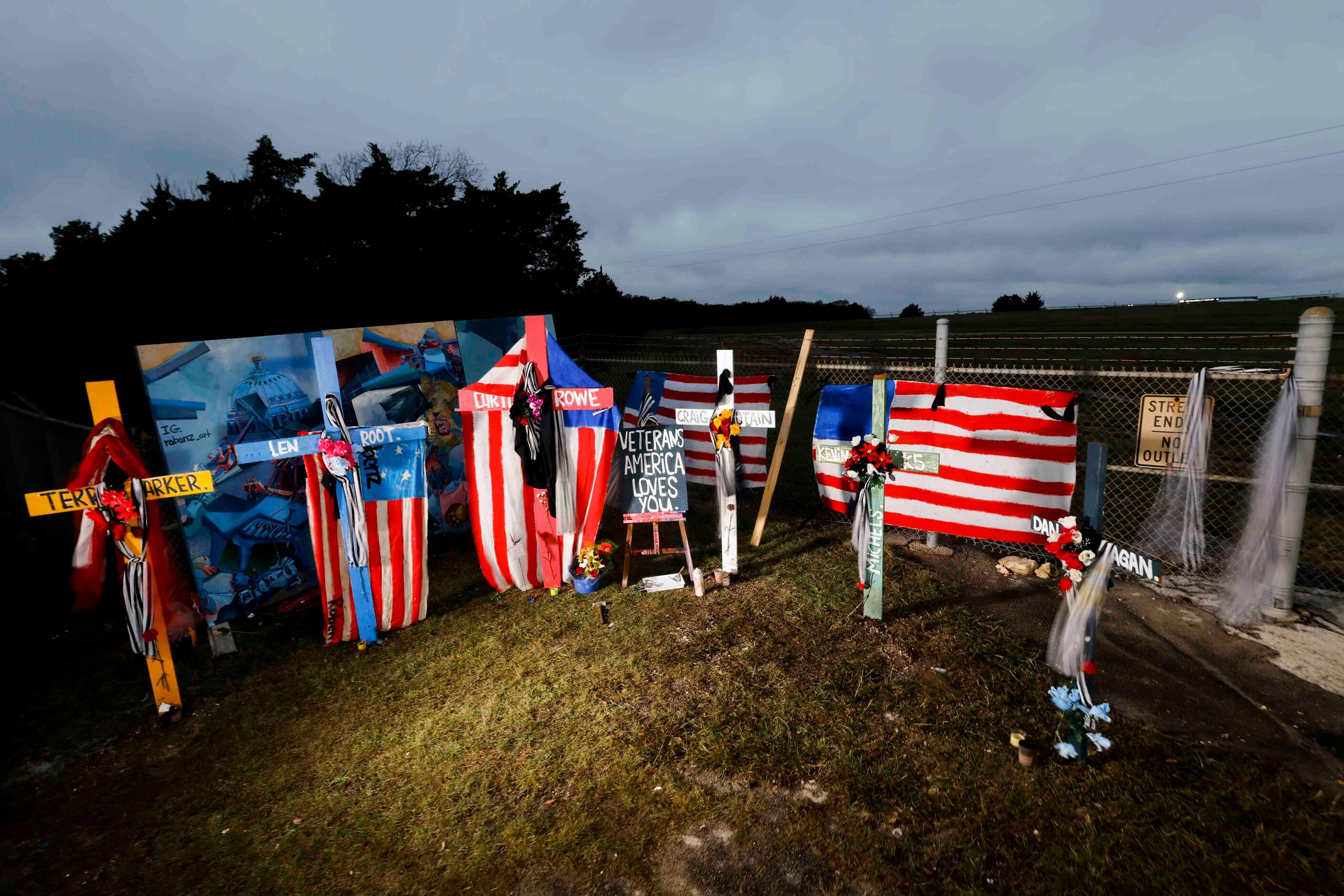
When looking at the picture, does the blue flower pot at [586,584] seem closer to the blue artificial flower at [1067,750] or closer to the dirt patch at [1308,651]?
the blue artificial flower at [1067,750]

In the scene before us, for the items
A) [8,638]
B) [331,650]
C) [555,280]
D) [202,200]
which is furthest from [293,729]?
[555,280]

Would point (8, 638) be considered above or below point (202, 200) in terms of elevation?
below

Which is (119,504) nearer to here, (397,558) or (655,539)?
(397,558)

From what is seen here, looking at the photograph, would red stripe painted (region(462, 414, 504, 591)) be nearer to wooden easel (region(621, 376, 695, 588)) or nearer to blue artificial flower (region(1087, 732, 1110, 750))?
wooden easel (region(621, 376, 695, 588))

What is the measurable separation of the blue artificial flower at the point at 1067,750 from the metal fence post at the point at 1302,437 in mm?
3064

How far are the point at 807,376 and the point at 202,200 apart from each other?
56.5 ft

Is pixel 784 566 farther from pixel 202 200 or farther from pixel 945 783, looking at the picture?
pixel 202 200

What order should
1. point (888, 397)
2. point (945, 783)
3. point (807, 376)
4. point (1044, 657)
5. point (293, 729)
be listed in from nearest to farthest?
1. point (945, 783)
2. point (293, 729)
3. point (1044, 657)
4. point (888, 397)
5. point (807, 376)

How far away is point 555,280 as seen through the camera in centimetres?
2333

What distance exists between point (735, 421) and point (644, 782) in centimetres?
343

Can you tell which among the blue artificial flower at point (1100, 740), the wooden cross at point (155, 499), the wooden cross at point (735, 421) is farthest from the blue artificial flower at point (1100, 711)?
the wooden cross at point (155, 499)

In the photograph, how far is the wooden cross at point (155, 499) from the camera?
13.8 feet

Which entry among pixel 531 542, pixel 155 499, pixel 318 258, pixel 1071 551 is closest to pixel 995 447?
pixel 1071 551

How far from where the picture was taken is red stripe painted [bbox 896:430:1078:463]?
5734 mm
